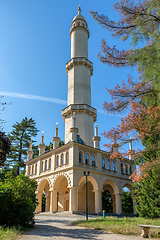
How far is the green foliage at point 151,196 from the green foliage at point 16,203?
A: 6.95 meters

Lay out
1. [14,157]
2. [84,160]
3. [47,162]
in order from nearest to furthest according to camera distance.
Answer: [84,160] → [47,162] → [14,157]

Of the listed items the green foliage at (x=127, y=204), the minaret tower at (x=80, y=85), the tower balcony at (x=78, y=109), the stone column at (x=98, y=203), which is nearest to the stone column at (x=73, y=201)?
the stone column at (x=98, y=203)

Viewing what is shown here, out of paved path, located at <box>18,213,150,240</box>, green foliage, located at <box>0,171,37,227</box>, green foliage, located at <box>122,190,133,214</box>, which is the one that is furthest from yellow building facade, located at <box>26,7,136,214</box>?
paved path, located at <box>18,213,150,240</box>

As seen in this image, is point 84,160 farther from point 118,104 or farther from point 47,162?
point 118,104

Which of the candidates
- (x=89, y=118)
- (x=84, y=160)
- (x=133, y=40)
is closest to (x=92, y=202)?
(x=84, y=160)

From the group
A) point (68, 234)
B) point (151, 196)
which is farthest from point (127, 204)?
point (68, 234)

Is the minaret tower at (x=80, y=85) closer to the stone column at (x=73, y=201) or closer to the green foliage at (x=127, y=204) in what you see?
the stone column at (x=73, y=201)

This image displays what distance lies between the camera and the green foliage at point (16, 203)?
1192 cm

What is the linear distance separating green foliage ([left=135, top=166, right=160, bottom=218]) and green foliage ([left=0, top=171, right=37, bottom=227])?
6.95 metres

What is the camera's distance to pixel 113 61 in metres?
10.9

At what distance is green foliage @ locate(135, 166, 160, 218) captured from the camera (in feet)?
43.1

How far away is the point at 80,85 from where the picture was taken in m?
35.7

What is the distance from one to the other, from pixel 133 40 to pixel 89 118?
24.9 m

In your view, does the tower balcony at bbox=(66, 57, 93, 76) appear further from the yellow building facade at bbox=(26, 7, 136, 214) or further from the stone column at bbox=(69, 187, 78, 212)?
the stone column at bbox=(69, 187, 78, 212)
